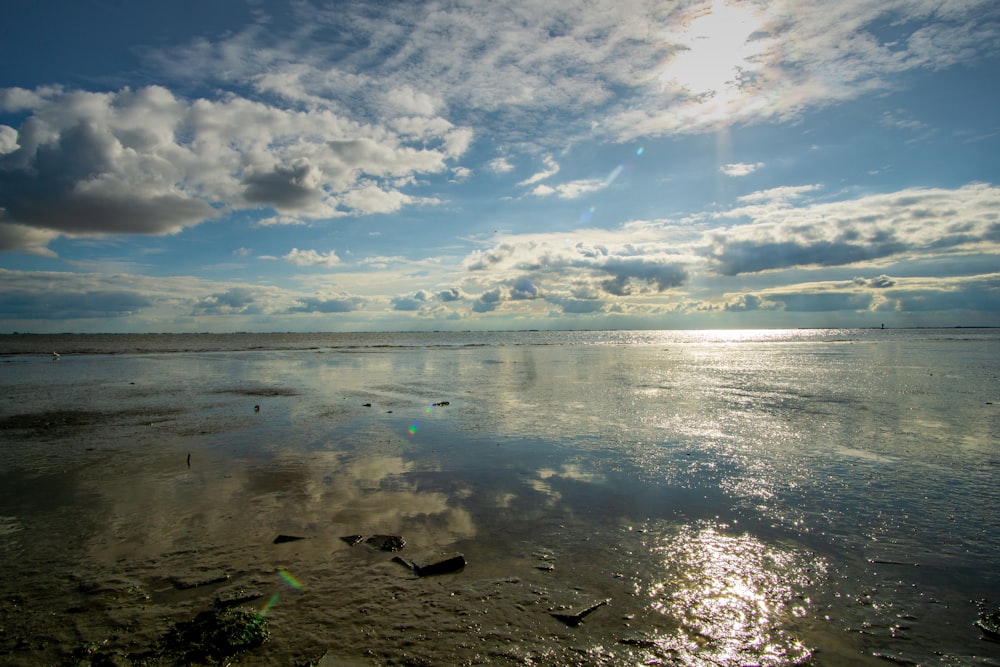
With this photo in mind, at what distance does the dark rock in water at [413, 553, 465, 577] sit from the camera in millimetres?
7723

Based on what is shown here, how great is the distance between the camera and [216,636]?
5980 mm

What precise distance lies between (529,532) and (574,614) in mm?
2711

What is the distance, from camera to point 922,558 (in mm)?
7953

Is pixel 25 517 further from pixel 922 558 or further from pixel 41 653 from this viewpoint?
pixel 922 558

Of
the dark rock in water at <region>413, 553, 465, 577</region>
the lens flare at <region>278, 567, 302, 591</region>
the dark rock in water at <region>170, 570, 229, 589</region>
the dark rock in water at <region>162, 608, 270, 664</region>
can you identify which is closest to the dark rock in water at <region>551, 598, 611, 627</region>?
the dark rock in water at <region>413, 553, 465, 577</region>

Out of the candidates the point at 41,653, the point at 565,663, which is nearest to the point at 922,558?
the point at 565,663

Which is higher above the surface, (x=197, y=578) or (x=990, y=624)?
(x=197, y=578)

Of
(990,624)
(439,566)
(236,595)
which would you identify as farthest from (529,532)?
(990,624)

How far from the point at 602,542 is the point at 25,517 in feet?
36.0

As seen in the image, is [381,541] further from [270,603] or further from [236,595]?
[236,595]

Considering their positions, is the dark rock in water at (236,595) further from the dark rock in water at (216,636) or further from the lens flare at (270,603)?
the dark rock in water at (216,636)

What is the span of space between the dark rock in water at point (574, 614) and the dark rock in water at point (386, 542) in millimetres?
3220

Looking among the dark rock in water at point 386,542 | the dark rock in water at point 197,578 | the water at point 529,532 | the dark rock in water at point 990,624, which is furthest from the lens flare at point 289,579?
the dark rock in water at point 990,624

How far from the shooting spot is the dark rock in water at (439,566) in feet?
25.3
